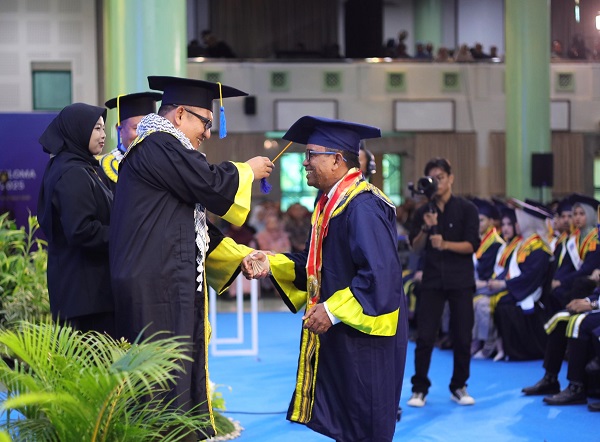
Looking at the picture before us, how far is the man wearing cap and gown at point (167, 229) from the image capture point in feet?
13.4

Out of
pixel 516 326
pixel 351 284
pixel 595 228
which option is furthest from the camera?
pixel 516 326

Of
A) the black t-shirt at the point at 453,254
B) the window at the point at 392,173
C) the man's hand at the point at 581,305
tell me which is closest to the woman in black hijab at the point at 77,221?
the black t-shirt at the point at 453,254

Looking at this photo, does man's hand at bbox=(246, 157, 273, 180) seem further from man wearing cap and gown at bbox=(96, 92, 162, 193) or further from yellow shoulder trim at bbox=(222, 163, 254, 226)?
man wearing cap and gown at bbox=(96, 92, 162, 193)

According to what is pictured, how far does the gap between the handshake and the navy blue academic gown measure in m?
0.30

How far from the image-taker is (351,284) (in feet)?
14.7

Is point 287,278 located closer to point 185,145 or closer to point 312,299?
point 312,299

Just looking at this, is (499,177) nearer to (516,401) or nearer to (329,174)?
(516,401)

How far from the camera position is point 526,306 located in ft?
32.2

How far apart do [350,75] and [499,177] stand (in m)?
4.01

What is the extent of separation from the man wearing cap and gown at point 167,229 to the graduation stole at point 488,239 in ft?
22.5

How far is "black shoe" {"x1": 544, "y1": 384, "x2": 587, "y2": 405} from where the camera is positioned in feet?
24.7

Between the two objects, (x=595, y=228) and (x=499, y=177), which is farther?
(x=499, y=177)

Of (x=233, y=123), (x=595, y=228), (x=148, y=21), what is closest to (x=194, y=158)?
(x=148, y=21)

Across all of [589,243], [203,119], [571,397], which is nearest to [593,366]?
[571,397]
